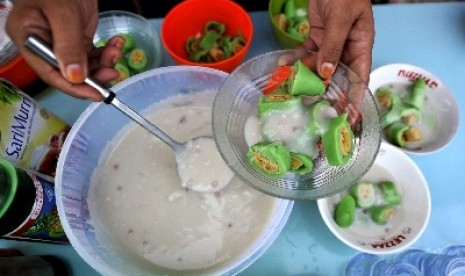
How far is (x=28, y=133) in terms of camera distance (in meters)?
0.65

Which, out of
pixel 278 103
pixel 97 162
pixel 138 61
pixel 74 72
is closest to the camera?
pixel 74 72

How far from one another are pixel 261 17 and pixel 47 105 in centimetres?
46

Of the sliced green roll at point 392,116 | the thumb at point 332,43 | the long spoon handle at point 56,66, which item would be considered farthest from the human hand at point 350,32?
the long spoon handle at point 56,66

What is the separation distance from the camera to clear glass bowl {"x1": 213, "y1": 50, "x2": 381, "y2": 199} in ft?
1.95

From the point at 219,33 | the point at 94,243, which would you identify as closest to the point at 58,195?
the point at 94,243

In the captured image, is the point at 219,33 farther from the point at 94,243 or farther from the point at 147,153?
the point at 94,243

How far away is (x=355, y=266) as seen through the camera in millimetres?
704

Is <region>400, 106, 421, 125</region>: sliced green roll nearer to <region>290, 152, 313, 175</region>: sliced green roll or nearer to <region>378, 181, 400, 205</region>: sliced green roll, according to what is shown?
<region>378, 181, 400, 205</region>: sliced green roll

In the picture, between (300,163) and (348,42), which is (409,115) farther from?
(300,163)

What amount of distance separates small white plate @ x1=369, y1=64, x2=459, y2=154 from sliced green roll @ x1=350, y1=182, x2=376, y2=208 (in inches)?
4.6

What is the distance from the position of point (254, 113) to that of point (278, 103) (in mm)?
74

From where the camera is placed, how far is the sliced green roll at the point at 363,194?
73 cm

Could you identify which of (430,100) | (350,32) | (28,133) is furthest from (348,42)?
(28,133)

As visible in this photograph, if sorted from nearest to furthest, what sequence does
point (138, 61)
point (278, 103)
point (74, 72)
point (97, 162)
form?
point (74, 72) → point (278, 103) → point (97, 162) → point (138, 61)
